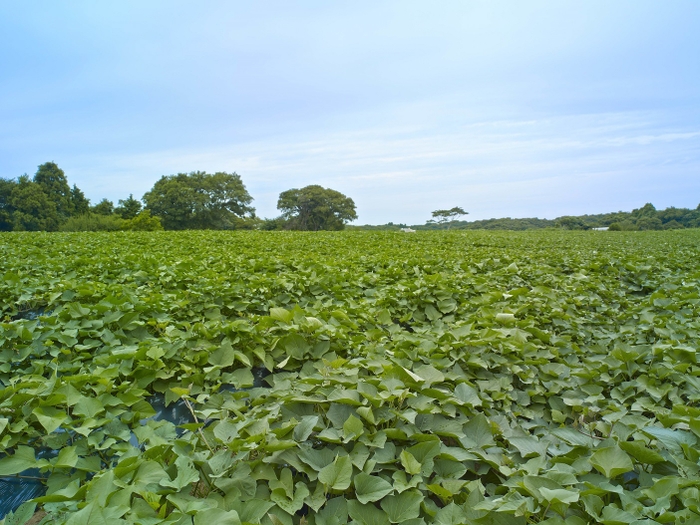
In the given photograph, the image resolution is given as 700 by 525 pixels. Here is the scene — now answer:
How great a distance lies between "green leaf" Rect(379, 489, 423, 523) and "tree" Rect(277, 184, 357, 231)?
152ft

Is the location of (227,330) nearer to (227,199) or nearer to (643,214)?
(227,199)

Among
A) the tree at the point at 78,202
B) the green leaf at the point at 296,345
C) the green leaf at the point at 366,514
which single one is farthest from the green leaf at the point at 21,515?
the tree at the point at 78,202

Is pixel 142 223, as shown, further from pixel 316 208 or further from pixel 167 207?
pixel 316 208

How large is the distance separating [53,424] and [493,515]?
5.65ft

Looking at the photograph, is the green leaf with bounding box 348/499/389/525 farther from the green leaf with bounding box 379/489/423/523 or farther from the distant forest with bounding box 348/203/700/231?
the distant forest with bounding box 348/203/700/231

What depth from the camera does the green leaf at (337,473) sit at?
54.9 inches

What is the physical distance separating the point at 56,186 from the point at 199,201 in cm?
1346

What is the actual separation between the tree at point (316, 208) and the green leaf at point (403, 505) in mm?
46317

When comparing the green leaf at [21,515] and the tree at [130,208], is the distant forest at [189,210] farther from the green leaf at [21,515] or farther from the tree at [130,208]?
the green leaf at [21,515]

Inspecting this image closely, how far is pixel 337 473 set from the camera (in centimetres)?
142

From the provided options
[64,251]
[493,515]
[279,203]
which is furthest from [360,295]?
[279,203]

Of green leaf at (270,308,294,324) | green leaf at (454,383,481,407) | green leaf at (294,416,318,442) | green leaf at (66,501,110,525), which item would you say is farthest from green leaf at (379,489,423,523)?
green leaf at (270,308,294,324)

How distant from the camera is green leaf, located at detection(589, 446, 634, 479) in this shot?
1435 mm

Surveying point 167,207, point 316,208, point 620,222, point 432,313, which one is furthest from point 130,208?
point 620,222
